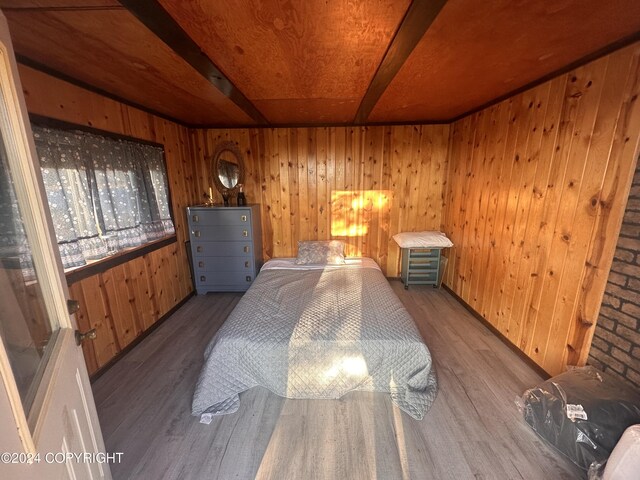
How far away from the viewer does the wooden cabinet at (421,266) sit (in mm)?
3166

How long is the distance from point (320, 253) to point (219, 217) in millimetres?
1233

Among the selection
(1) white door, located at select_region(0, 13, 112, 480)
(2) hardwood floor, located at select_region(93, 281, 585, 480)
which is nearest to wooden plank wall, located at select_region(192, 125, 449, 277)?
(2) hardwood floor, located at select_region(93, 281, 585, 480)

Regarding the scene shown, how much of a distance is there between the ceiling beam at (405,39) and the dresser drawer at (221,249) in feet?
6.69

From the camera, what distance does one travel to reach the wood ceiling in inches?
42.7

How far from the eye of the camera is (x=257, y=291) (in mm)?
2244

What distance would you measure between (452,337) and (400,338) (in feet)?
3.31

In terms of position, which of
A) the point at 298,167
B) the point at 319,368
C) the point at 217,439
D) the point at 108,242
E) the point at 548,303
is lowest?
the point at 217,439

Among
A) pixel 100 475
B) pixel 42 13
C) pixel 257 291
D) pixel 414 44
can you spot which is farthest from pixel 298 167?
pixel 100 475

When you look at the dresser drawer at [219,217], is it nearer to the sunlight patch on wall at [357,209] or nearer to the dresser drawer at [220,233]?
the dresser drawer at [220,233]

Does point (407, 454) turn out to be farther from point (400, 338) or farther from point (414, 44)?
point (414, 44)

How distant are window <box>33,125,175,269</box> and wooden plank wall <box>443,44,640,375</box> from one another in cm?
316

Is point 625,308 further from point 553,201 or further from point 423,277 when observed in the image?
point 423,277

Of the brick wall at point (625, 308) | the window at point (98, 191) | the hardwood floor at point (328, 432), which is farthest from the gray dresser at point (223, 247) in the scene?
the brick wall at point (625, 308)

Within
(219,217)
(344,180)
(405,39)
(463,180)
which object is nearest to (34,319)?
(405,39)
